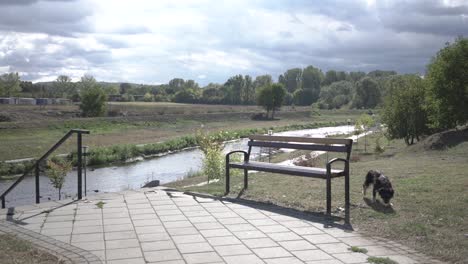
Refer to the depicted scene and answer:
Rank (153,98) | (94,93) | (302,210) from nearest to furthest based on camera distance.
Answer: (302,210) < (94,93) < (153,98)

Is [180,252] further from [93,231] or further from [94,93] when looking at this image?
[94,93]

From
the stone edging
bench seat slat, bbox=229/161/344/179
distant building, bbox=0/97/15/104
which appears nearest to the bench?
bench seat slat, bbox=229/161/344/179

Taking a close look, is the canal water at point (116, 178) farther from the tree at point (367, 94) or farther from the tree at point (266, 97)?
the tree at point (367, 94)

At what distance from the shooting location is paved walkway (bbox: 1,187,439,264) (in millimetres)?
5680

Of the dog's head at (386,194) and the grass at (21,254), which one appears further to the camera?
the dog's head at (386,194)

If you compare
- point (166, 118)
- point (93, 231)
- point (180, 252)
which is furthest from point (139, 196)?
point (166, 118)

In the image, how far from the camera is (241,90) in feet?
487

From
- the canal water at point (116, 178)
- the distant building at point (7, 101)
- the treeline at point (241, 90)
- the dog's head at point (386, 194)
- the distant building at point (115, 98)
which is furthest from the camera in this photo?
the distant building at point (115, 98)

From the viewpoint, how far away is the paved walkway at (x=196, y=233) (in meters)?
5.68

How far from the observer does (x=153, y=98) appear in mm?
135125

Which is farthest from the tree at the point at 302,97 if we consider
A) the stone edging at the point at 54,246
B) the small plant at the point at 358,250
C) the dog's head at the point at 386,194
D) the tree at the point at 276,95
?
the small plant at the point at 358,250

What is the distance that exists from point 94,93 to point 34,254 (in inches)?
2512

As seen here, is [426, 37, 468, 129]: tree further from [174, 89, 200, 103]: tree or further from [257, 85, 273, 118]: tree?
[174, 89, 200, 103]: tree

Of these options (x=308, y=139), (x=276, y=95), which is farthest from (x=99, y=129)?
(x=308, y=139)
